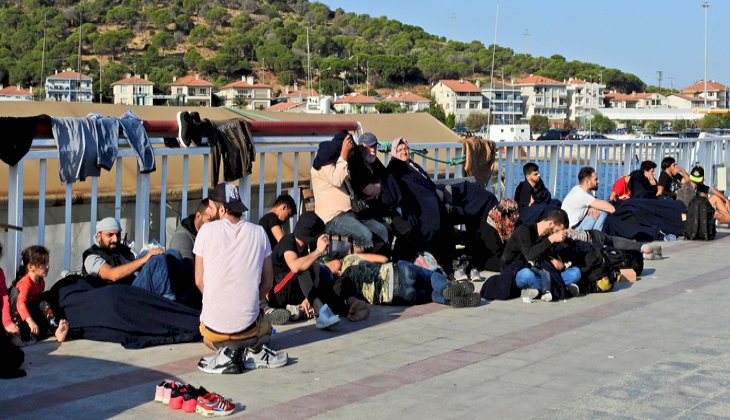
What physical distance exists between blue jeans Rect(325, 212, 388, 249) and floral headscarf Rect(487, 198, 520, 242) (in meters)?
1.54

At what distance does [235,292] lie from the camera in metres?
6.91

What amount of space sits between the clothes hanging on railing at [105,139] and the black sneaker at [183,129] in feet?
2.54

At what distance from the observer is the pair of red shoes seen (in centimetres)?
577

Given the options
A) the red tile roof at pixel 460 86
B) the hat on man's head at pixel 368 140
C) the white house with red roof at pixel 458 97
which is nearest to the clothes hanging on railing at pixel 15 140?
the hat on man's head at pixel 368 140

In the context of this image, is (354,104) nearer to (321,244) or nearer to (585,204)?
(585,204)

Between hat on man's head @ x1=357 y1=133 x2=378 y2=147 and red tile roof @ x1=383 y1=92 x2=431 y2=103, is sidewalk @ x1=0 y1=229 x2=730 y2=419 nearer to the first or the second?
hat on man's head @ x1=357 y1=133 x2=378 y2=147

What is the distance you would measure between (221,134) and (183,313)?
250cm

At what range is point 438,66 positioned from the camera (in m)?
163

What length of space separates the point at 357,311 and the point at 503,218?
3.02 m

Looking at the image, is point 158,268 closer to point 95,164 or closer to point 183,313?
point 183,313

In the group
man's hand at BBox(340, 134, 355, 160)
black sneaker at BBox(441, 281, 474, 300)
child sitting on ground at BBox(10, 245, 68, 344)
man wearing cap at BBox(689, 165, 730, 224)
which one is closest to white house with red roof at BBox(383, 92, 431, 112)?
man wearing cap at BBox(689, 165, 730, 224)

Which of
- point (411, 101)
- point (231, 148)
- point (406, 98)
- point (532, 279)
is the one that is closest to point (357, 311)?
point (532, 279)

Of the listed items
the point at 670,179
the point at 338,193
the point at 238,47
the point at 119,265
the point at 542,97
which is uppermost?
the point at 238,47

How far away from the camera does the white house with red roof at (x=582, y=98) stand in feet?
515
